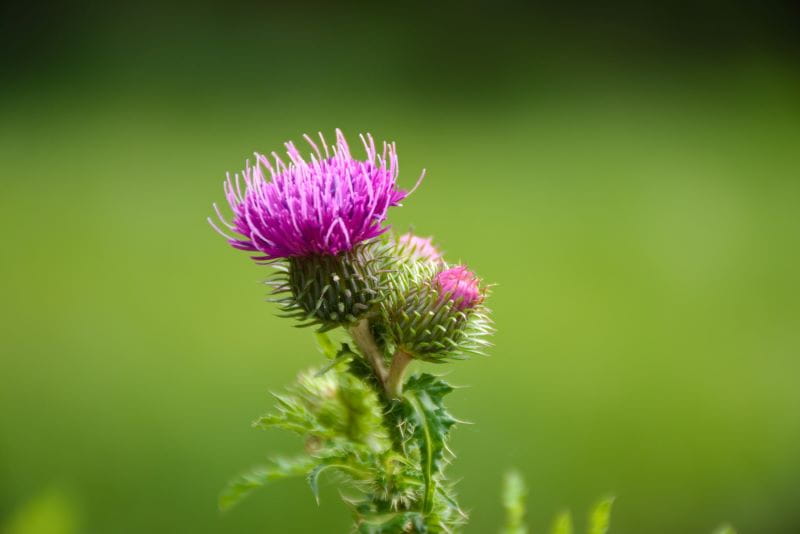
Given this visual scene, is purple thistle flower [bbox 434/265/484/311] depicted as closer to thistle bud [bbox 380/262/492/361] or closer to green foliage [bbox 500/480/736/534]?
thistle bud [bbox 380/262/492/361]

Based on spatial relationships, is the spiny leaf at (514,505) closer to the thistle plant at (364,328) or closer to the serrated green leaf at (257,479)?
the thistle plant at (364,328)

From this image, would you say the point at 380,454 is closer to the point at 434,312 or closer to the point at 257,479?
the point at 257,479

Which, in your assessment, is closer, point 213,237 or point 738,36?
point 213,237

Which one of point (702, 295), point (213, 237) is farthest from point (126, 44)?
point (702, 295)

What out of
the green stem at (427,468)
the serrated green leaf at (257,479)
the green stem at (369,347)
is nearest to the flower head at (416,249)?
the green stem at (369,347)

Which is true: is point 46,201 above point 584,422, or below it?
above

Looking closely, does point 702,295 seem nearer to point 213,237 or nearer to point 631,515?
point 631,515

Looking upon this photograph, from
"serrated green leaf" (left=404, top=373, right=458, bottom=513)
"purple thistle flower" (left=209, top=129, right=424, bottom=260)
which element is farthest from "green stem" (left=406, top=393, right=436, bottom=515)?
"purple thistle flower" (left=209, top=129, right=424, bottom=260)

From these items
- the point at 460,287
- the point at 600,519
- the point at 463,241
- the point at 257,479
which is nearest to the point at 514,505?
the point at 600,519
